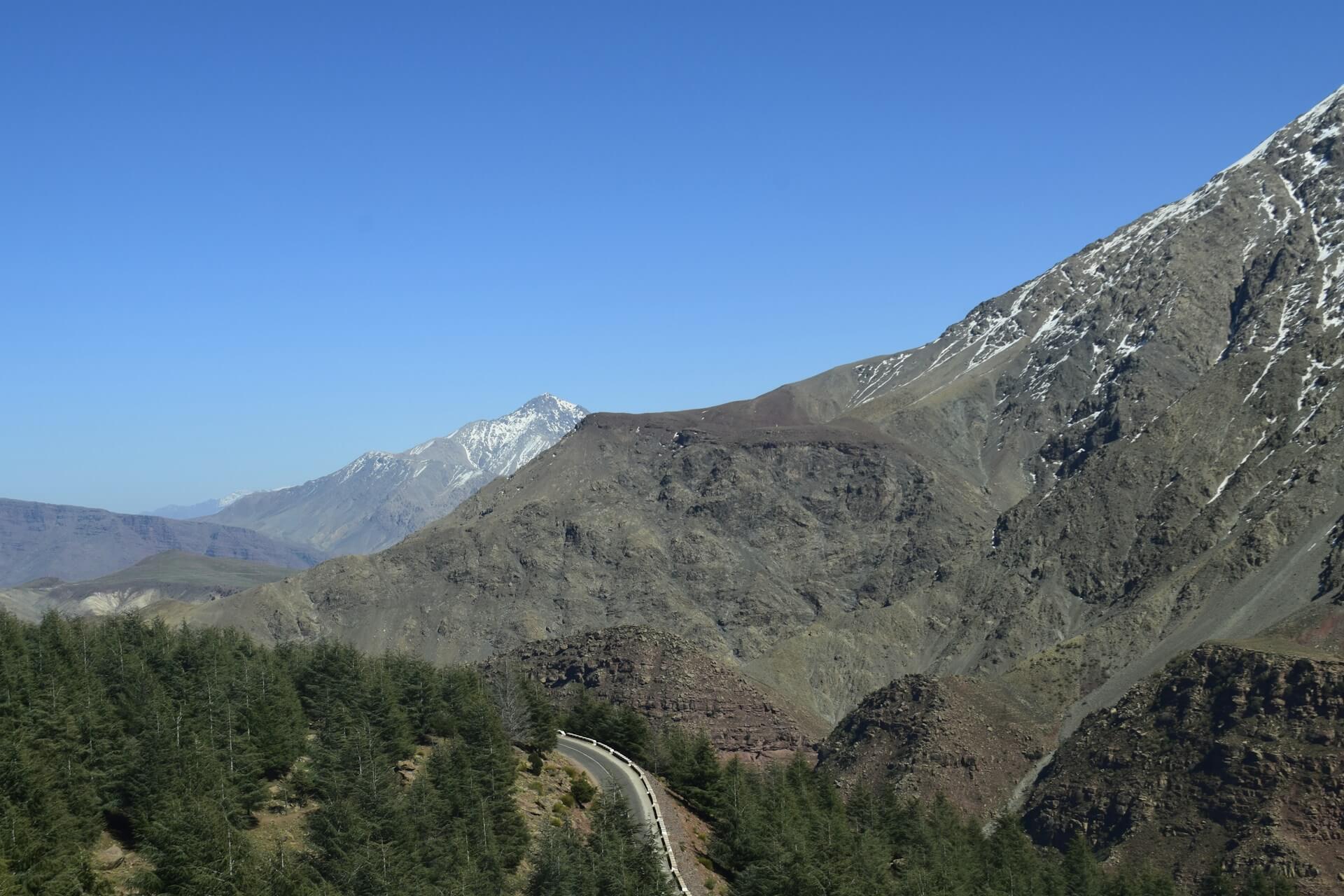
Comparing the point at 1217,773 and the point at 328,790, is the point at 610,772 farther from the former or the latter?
the point at 1217,773

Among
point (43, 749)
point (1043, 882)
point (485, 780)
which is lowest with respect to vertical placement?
point (1043, 882)

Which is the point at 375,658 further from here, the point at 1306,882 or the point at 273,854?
the point at 1306,882

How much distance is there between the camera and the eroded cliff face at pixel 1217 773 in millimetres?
159750

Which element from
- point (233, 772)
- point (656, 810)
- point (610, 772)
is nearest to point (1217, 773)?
point (610, 772)

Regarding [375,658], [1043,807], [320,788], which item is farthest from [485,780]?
[1043,807]

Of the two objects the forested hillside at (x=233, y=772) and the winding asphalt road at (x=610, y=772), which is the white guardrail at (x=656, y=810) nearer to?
the winding asphalt road at (x=610, y=772)

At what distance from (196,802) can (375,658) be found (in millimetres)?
61040

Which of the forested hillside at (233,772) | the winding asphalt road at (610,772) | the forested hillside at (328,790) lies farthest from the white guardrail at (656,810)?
the forested hillside at (233,772)

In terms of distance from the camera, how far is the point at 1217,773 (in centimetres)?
17262

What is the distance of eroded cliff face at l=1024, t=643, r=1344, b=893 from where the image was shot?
160 metres

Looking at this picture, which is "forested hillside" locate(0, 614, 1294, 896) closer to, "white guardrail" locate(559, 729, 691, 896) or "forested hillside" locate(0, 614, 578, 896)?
"forested hillside" locate(0, 614, 578, 896)

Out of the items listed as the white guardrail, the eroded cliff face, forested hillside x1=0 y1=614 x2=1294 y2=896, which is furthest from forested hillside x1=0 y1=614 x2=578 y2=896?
the eroded cliff face

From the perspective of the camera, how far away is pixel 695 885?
75.8 metres

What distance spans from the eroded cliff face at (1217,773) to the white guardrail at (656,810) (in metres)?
81.5
